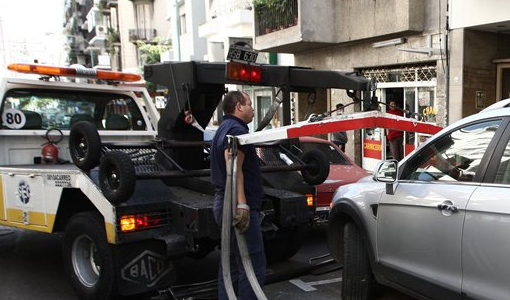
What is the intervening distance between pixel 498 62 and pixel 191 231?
8.84 meters

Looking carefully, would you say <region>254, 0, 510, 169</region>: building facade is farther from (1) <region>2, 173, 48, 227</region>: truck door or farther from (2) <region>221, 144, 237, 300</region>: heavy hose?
(1) <region>2, 173, 48, 227</region>: truck door

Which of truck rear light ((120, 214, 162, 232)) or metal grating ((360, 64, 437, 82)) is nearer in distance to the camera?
truck rear light ((120, 214, 162, 232))

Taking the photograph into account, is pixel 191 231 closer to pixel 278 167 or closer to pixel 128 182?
pixel 128 182

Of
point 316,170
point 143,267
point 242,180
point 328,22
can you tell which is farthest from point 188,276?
point 328,22

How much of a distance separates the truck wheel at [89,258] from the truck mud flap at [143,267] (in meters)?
0.09

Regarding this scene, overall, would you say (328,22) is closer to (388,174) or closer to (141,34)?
(388,174)

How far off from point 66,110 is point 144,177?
8.60 feet

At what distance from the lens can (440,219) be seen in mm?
3123

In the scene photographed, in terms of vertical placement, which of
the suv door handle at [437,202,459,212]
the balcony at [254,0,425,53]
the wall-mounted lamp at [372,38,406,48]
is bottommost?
the suv door handle at [437,202,459,212]

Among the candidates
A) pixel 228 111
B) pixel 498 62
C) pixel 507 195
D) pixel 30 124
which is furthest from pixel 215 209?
pixel 498 62

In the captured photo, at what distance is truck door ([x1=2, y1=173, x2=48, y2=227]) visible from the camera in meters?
4.64

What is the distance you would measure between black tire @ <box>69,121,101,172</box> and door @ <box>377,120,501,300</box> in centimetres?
239

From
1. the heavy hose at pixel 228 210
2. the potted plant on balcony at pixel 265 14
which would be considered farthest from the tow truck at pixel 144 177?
the potted plant on balcony at pixel 265 14

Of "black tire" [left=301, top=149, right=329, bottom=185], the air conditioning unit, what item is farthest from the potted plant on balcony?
the air conditioning unit
